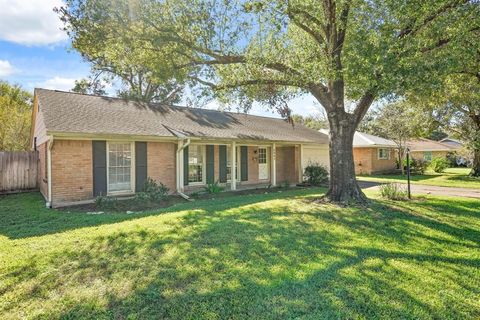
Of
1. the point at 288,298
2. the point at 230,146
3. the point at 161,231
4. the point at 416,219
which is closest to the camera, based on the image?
the point at 288,298

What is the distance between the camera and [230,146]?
14281mm

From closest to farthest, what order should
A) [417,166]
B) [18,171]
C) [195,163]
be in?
1. [18,171]
2. [195,163]
3. [417,166]

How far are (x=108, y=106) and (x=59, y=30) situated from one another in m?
3.28

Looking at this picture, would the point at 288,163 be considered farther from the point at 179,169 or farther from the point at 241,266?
the point at 241,266

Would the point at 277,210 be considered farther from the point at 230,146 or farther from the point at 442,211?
the point at 230,146

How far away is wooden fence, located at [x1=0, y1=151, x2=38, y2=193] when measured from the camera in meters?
12.2

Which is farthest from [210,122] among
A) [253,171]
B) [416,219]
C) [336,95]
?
[416,219]

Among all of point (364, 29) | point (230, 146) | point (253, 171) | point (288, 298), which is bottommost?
point (288, 298)

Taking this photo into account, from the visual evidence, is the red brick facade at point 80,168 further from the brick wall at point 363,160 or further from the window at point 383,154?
the window at point 383,154

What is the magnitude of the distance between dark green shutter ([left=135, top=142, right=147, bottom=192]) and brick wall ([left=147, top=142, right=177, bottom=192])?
0.57 feet

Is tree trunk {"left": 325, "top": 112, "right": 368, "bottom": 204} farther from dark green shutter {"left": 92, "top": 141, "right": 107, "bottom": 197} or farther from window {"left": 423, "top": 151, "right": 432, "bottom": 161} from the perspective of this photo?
window {"left": 423, "top": 151, "right": 432, "bottom": 161}

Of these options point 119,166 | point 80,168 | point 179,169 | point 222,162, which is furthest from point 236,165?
point 80,168

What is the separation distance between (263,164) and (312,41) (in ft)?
24.3

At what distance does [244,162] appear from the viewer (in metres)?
15.1
